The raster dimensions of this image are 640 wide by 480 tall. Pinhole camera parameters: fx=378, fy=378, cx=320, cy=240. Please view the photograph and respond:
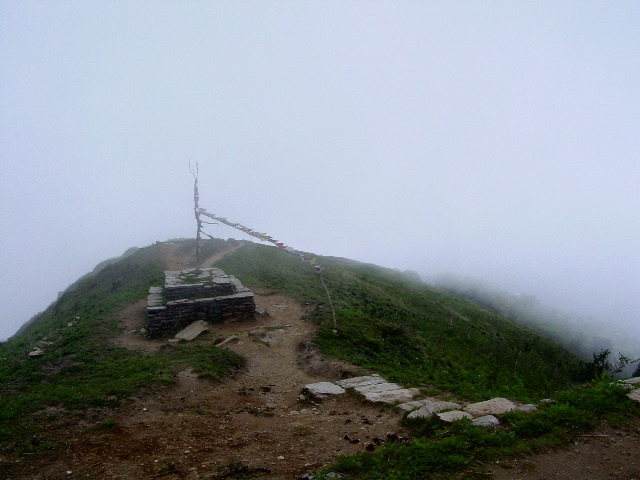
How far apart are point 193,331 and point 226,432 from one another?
802 centimetres

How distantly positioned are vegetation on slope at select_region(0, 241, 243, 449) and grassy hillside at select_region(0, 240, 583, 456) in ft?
0.10

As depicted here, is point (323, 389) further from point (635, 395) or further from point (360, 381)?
point (635, 395)

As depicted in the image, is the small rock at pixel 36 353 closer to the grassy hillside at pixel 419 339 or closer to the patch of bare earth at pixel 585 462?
the grassy hillside at pixel 419 339

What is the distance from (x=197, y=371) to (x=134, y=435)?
3640mm

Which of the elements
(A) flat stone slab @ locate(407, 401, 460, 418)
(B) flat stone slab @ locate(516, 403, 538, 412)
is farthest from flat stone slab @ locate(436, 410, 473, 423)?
(B) flat stone slab @ locate(516, 403, 538, 412)

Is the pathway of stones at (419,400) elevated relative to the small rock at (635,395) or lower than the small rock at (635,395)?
lower

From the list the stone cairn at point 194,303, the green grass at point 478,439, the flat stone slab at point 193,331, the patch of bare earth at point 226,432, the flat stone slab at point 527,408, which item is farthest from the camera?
the stone cairn at point 194,303

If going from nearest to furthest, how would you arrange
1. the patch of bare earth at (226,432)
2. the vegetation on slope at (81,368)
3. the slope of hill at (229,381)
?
the patch of bare earth at (226,432) < the slope of hill at (229,381) < the vegetation on slope at (81,368)

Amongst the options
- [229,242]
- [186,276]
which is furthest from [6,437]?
[229,242]

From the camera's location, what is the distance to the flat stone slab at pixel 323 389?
427 inches

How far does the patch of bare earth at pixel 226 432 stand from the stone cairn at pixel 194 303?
4632 mm

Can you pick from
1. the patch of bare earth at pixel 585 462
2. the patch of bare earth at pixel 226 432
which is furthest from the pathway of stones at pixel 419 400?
the patch of bare earth at pixel 585 462

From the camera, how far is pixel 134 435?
821 centimetres

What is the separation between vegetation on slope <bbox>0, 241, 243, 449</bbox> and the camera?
29.6 feet
